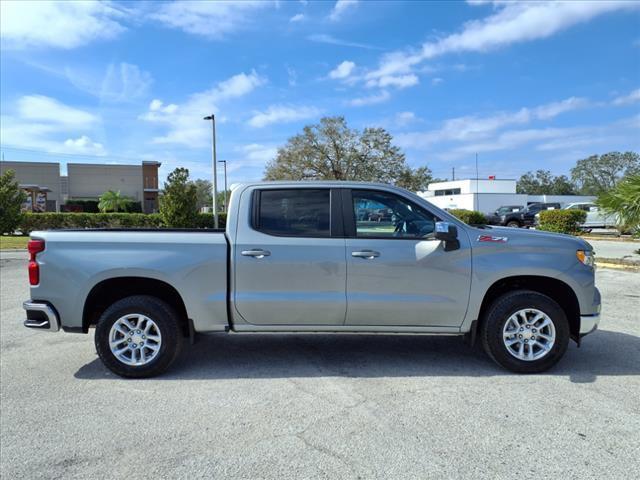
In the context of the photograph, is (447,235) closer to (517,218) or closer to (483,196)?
(517,218)

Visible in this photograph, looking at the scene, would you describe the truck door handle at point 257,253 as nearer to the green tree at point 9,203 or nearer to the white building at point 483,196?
the green tree at point 9,203

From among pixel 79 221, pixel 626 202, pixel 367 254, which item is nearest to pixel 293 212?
pixel 367 254

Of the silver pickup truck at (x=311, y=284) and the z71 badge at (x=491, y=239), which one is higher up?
the z71 badge at (x=491, y=239)

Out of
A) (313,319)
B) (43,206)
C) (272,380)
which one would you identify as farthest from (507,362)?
(43,206)

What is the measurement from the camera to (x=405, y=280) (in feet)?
15.4

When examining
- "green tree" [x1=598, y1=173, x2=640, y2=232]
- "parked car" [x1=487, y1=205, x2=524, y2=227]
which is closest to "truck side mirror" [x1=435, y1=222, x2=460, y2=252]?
"green tree" [x1=598, y1=173, x2=640, y2=232]

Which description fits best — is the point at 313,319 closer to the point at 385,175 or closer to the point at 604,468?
the point at 604,468

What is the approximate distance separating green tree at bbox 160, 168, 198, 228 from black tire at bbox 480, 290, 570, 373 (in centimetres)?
2214

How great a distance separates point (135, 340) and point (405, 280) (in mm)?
2659

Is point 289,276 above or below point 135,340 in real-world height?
above

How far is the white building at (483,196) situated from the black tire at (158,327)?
130 ft

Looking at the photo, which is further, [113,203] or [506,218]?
[113,203]

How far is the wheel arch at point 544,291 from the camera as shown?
4844mm

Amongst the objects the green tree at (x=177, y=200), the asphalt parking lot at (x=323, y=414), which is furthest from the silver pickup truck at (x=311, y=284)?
the green tree at (x=177, y=200)
